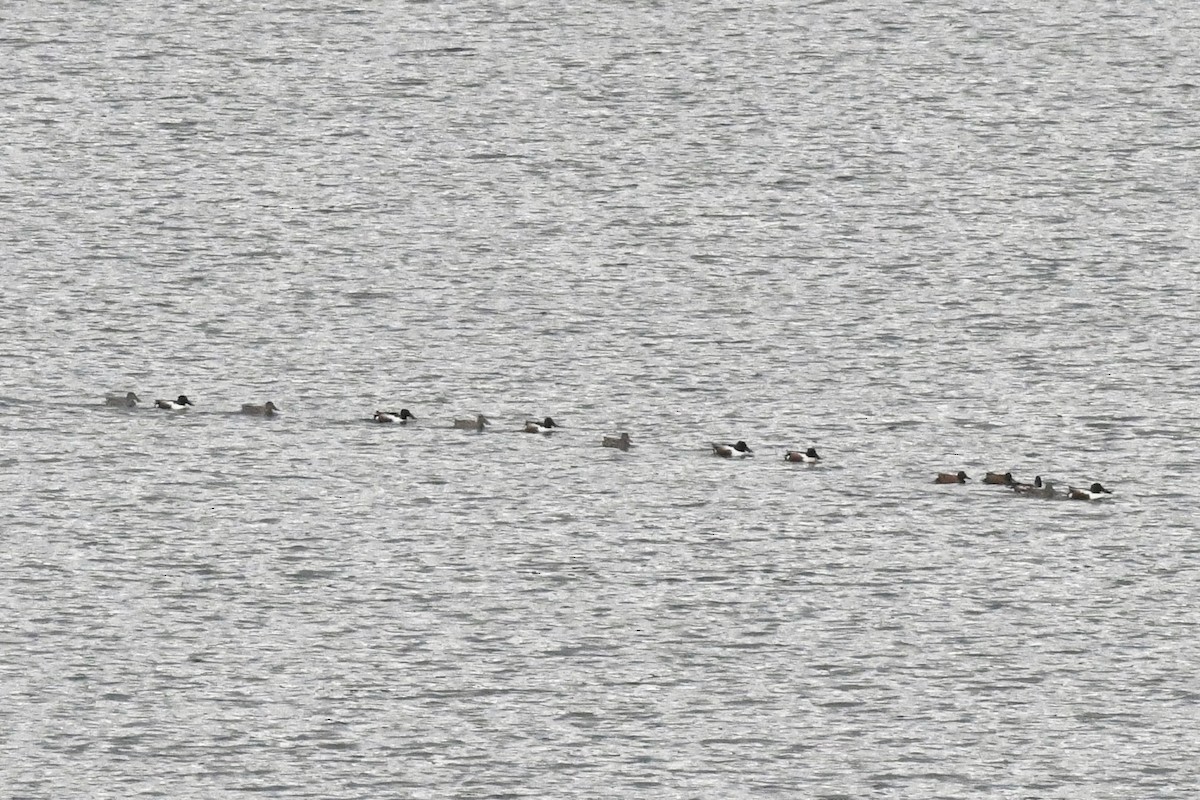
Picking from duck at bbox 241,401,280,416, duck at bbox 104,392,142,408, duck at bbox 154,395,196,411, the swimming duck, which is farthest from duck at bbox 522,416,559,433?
duck at bbox 104,392,142,408

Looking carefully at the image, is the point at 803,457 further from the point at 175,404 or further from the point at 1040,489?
the point at 175,404

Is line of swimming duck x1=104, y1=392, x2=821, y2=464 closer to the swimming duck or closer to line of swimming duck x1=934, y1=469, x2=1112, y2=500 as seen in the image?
the swimming duck

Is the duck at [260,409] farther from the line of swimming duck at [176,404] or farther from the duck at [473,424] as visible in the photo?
the duck at [473,424]

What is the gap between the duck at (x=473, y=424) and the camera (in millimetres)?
58188

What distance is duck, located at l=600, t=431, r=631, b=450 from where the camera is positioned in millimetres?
56906

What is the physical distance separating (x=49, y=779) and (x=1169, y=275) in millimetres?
41182

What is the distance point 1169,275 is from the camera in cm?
7312

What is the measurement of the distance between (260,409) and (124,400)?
2.92 m

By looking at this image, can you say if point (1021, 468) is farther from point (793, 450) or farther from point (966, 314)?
point (966, 314)

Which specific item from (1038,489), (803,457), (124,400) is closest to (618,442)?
(803,457)

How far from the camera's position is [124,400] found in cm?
5953

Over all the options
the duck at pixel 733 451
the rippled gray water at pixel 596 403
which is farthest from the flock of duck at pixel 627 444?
the rippled gray water at pixel 596 403

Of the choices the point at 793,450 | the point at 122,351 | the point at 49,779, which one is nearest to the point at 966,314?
the point at 793,450

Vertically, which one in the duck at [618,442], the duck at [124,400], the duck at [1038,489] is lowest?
the duck at [124,400]
